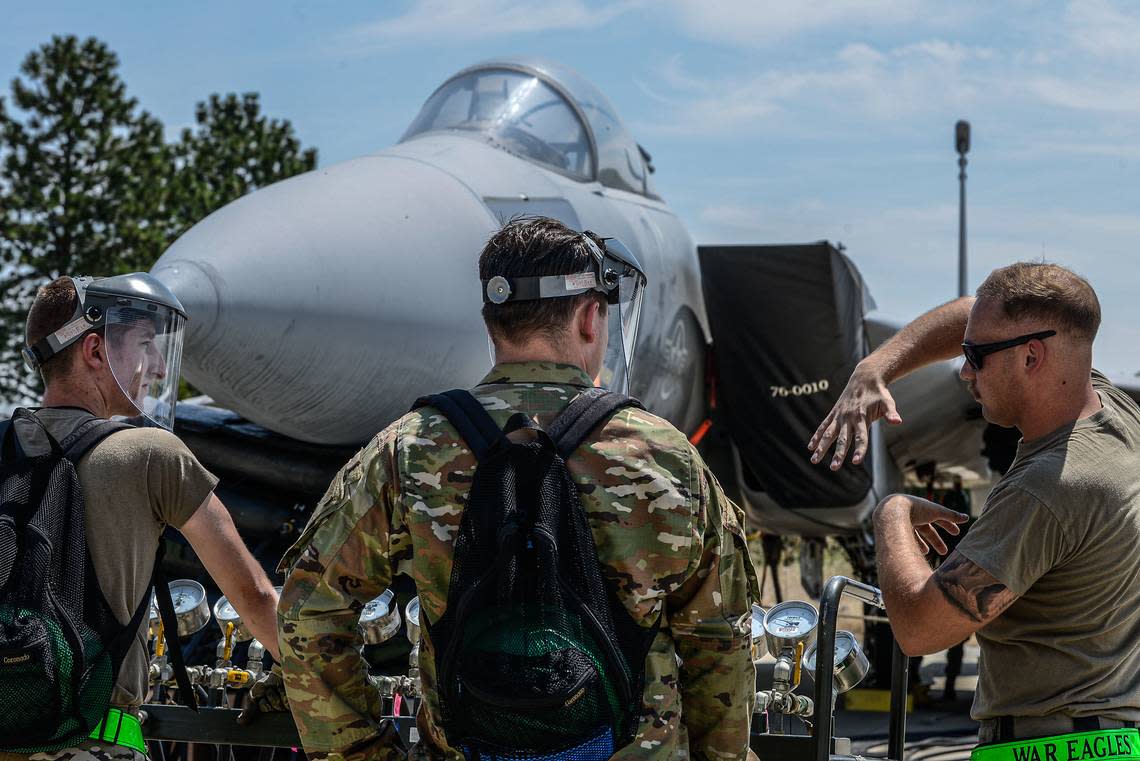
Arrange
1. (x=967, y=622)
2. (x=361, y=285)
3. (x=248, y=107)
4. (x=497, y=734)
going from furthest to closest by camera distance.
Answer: (x=248, y=107) → (x=361, y=285) → (x=967, y=622) → (x=497, y=734)

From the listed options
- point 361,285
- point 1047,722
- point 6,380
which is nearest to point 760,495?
point 361,285

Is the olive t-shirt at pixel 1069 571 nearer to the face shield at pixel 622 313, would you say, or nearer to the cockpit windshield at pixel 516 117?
the face shield at pixel 622 313

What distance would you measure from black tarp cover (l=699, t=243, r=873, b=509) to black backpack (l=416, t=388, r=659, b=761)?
5.34 metres

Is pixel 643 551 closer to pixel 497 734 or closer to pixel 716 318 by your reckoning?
pixel 497 734

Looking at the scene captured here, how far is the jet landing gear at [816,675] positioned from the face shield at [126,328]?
1.78m

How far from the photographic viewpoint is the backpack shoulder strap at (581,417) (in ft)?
7.25

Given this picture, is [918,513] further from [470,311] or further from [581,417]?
[470,311]

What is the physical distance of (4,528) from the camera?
257 centimetres

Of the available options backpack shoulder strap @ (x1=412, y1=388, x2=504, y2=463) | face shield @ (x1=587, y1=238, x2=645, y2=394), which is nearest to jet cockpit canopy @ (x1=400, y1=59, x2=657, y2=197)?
face shield @ (x1=587, y1=238, x2=645, y2=394)

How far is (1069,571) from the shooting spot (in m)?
2.54

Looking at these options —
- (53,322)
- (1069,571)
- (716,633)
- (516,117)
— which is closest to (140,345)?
(53,322)

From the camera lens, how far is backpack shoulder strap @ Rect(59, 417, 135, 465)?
2639mm

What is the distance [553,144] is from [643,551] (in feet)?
16.0

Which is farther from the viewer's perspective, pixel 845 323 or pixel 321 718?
pixel 845 323
